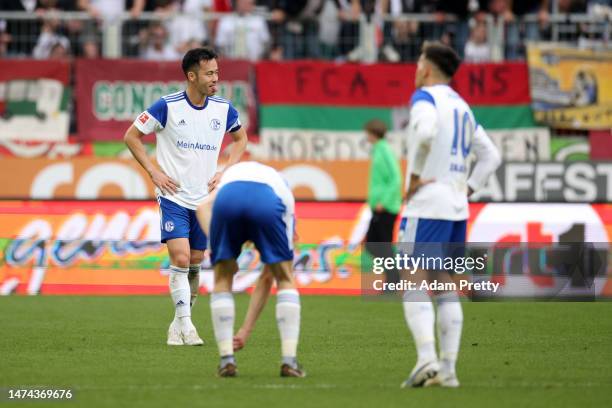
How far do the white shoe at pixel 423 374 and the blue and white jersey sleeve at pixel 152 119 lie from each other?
4020 mm

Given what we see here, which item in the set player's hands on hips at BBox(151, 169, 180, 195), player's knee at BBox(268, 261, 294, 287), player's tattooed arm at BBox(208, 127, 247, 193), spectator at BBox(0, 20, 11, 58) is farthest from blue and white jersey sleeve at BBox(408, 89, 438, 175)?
spectator at BBox(0, 20, 11, 58)

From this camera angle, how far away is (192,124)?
38.2ft

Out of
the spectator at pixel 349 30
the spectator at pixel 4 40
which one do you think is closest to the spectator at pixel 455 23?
the spectator at pixel 349 30

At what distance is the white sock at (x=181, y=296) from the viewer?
Result: 37.9 ft

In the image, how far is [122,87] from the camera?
838 inches

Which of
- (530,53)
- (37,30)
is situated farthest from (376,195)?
(37,30)

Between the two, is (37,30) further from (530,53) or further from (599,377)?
(599,377)

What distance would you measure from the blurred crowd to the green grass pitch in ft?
22.6

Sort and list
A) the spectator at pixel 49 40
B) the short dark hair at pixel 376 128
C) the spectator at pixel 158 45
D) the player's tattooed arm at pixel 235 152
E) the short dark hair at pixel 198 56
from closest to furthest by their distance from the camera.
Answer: the short dark hair at pixel 198 56
the player's tattooed arm at pixel 235 152
the short dark hair at pixel 376 128
the spectator at pixel 49 40
the spectator at pixel 158 45

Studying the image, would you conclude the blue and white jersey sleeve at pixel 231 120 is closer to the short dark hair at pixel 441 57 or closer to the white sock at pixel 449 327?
the short dark hair at pixel 441 57

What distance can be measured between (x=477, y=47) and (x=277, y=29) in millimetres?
3516

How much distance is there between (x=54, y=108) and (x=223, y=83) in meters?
2.86

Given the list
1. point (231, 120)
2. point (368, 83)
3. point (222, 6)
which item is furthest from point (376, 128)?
point (231, 120)

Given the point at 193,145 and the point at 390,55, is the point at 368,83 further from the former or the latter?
the point at 193,145
